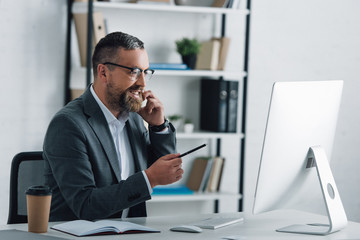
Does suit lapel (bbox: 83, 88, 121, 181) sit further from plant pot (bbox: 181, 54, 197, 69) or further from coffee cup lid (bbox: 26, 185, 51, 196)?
plant pot (bbox: 181, 54, 197, 69)

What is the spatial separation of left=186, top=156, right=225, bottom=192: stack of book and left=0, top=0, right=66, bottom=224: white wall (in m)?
0.97

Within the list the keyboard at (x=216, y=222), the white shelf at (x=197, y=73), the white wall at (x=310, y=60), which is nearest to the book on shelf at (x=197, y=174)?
the white wall at (x=310, y=60)

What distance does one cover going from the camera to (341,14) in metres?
3.76

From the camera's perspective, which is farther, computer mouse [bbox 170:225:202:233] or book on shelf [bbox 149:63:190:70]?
book on shelf [bbox 149:63:190:70]

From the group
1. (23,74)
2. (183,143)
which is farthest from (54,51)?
(183,143)

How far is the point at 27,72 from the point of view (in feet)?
10.6

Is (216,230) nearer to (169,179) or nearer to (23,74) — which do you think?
(169,179)

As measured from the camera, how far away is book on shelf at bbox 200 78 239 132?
3.30 metres

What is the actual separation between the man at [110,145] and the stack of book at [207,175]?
1.22 m

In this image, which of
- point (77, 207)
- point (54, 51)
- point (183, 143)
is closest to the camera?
point (77, 207)

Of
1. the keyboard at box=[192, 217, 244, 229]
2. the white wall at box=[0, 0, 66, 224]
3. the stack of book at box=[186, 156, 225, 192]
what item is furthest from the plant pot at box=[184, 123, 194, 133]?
the keyboard at box=[192, 217, 244, 229]

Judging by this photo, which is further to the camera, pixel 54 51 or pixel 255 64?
pixel 255 64

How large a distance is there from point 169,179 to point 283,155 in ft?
1.16

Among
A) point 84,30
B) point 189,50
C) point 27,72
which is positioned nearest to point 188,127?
point 189,50
